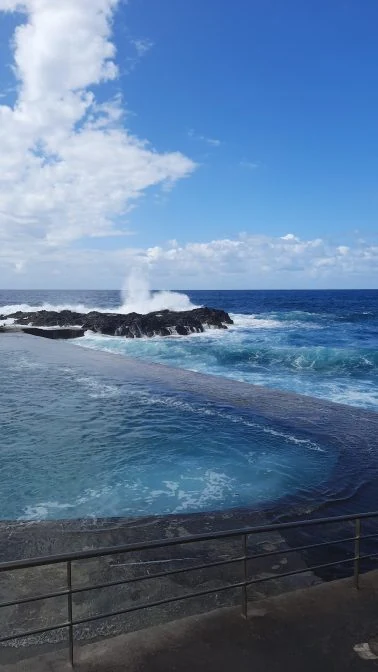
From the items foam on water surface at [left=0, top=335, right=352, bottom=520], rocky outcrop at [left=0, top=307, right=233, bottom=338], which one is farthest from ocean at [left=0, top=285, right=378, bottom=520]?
Answer: rocky outcrop at [left=0, top=307, right=233, bottom=338]

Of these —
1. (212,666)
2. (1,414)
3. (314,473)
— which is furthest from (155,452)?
(212,666)

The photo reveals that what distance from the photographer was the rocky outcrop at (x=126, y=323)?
34688mm

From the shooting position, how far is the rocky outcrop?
34688 mm

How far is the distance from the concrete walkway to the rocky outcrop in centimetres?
3070

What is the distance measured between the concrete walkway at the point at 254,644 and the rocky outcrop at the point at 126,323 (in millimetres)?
30696

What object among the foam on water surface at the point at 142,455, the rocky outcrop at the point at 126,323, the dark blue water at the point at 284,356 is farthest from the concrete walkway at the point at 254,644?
the rocky outcrop at the point at 126,323

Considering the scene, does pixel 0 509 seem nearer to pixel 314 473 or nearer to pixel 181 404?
pixel 314 473

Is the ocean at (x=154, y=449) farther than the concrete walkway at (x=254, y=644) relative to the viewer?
Yes

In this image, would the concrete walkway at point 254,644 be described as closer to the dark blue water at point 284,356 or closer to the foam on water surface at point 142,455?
the foam on water surface at point 142,455

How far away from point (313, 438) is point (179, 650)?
28.1ft

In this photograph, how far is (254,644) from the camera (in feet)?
11.0

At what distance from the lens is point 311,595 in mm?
3965

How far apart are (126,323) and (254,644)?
33.0 m

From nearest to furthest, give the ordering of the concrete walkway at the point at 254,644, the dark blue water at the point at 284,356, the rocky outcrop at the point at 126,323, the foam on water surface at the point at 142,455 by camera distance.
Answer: the concrete walkway at the point at 254,644 < the foam on water surface at the point at 142,455 < the dark blue water at the point at 284,356 < the rocky outcrop at the point at 126,323
